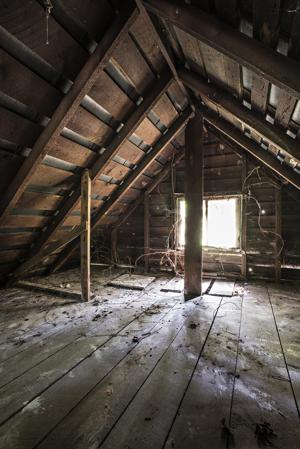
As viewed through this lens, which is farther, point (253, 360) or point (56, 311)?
point (56, 311)

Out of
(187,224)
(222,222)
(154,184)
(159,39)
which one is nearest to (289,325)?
(187,224)

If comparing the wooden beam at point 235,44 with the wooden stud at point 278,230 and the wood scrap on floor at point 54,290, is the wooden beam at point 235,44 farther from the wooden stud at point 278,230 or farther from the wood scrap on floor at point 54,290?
the wooden stud at point 278,230

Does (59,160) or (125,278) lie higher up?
(59,160)

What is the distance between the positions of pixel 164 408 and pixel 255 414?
529 mm

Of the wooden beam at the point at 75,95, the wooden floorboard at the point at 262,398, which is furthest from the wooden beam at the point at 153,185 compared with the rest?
the wooden floorboard at the point at 262,398

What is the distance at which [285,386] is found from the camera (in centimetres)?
163

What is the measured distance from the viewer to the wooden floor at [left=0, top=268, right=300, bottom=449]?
126 centimetres

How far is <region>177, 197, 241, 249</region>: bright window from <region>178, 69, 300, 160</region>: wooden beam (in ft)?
8.08

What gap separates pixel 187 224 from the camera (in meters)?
3.47

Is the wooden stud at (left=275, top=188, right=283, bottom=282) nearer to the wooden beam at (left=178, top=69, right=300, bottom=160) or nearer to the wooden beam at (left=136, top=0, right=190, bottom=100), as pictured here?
the wooden beam at (left=178, top=69, right=300, bottom=160)

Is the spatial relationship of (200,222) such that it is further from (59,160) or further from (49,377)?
(49,377)

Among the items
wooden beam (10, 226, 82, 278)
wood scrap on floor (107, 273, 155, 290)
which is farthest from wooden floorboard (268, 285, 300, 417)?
wooden beam (10, 226, 82, 278)

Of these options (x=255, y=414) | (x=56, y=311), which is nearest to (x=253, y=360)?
(x=255, y=414)

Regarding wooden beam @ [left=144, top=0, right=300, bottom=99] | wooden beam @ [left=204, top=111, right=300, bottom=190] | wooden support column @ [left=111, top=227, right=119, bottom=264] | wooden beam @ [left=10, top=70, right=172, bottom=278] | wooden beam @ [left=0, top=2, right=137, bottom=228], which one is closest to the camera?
wooden beam @ [left=144, top=0, right=300, bottom=99]
